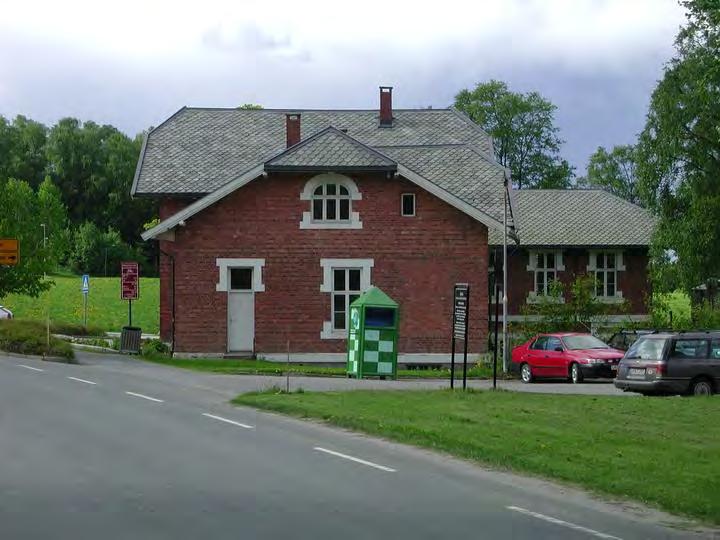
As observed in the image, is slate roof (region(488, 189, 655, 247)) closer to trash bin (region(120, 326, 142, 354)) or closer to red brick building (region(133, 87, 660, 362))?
red brick building (region(133, 87, 660, 362))

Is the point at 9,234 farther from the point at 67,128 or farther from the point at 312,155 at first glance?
the point at 67,128

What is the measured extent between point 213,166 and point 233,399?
21.0 meters

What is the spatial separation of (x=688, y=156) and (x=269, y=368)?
2145 cm

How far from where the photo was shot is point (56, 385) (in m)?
25.6

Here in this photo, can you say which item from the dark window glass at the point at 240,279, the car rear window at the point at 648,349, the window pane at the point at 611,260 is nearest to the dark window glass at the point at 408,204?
the dark window glass at the point at 240,279

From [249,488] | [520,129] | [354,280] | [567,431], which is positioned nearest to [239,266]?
[354,280]

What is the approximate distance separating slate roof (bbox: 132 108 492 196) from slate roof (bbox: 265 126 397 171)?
13.6ft

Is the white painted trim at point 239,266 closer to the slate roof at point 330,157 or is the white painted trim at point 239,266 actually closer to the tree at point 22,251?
the slate roof at point 330,157

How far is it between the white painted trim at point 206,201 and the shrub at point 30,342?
170 inches

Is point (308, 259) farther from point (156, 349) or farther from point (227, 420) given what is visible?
point (227, 420)

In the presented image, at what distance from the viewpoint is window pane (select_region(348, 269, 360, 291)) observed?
38938mm

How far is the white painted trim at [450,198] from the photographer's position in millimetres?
38031

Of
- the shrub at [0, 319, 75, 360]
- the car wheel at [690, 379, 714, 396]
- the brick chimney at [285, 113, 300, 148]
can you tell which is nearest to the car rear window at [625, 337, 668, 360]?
the car wheel at [690, 379, 714, 396]

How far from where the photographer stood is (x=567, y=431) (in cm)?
1795
